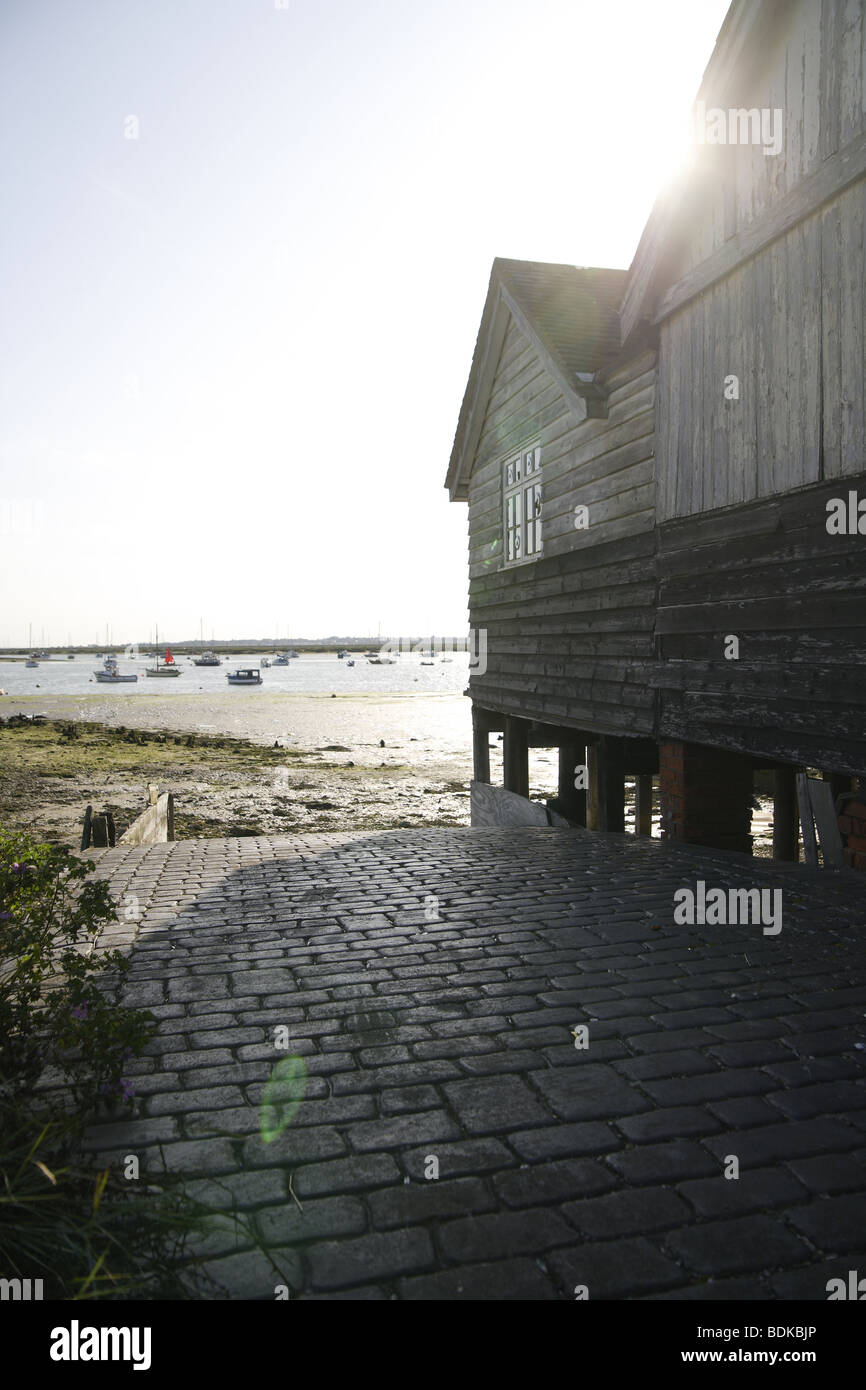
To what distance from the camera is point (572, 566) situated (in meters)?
9.94

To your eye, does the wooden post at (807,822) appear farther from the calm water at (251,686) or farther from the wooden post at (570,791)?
→ the calm water at (251,686)

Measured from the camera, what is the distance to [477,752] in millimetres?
15172

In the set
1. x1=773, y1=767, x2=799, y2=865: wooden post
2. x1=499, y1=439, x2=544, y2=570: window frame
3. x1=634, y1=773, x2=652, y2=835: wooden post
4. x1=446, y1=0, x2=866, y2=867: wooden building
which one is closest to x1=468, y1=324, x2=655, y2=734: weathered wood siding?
x1=446, y1=0, x2=866, y2=867: wooden building

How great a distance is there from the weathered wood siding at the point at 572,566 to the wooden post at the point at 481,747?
904mm

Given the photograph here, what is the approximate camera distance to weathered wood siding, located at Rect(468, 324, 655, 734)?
8.37m

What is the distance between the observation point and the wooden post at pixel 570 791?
12523mm

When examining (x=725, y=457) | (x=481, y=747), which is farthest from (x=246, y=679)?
(x=725, y=457)

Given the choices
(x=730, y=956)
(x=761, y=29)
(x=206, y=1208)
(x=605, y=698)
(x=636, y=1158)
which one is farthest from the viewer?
(x=605, y=698)

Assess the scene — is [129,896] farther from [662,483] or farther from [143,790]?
[143,790]

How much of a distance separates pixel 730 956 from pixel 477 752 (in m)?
10.5

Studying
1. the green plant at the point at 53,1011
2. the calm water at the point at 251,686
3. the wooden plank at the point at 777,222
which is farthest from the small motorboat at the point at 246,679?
the green plant at the point at 53,1011

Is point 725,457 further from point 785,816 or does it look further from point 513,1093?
point 513,1093

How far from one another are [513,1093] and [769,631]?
14.2 feet
